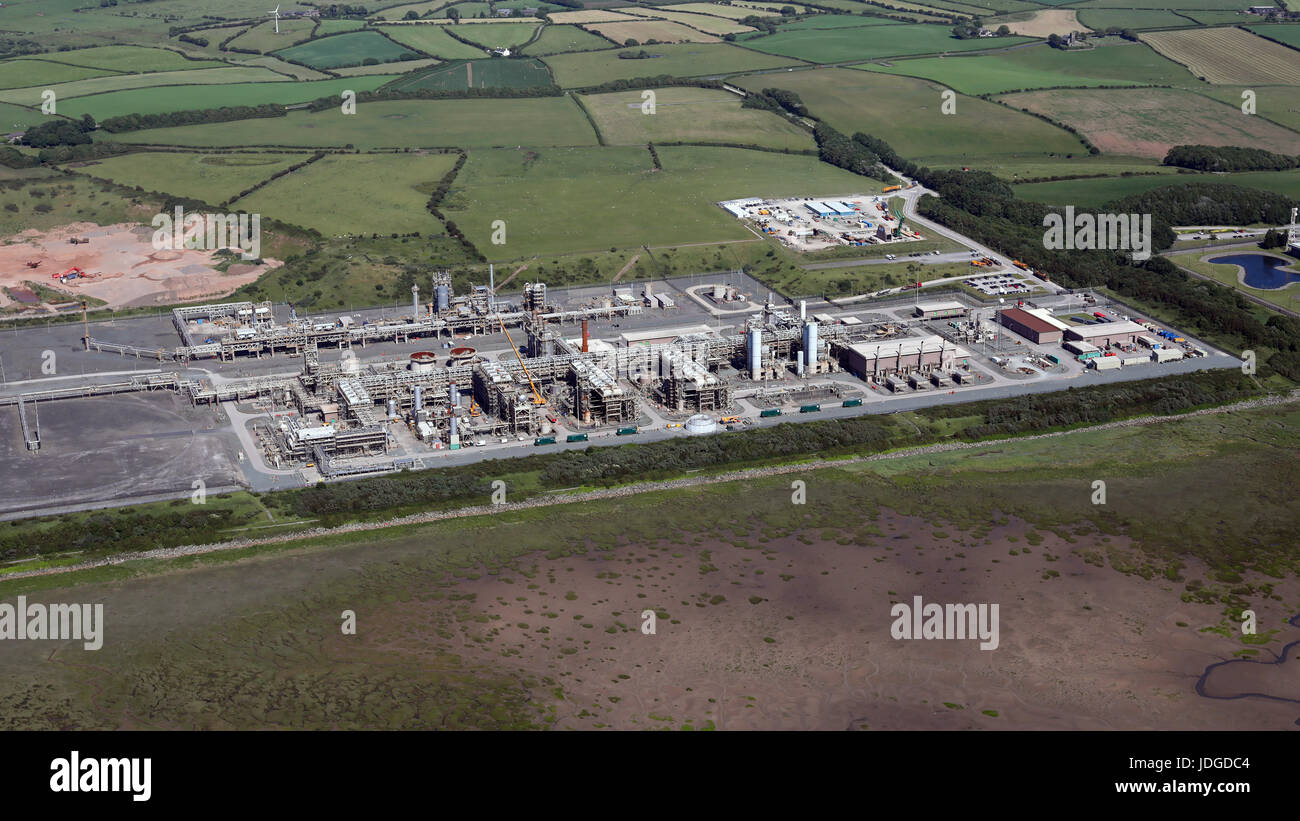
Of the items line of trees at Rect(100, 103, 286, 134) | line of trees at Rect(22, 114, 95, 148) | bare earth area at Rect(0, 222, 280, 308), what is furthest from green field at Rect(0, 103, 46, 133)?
bare earth area at Rect(0, 222, 280, 308)

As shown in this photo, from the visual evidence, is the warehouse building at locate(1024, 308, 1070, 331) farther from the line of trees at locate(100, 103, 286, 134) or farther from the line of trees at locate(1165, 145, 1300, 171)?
the line of trees at locate(100, 103, 286, 134)

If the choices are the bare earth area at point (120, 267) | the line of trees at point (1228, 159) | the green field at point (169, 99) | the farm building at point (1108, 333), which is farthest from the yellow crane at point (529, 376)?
the line of trees at point (1228, 159)

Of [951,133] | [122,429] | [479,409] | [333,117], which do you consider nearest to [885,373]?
[479,409]

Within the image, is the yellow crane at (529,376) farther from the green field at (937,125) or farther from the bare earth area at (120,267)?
the green field at (937,125)

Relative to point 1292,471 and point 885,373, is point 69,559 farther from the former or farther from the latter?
point 1292,471

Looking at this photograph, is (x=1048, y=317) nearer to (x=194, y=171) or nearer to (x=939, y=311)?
(x=939, y=311)
